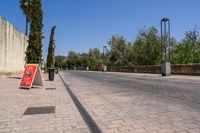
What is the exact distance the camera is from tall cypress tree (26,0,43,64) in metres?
24.4

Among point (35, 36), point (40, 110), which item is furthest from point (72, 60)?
point (40, 110)

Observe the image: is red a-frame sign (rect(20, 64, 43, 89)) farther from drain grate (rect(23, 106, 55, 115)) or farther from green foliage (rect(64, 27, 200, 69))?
green foliage (rect(64, 27, 200, 69))

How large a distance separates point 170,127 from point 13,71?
2648 centimetres

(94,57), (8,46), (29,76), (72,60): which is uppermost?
(94,57)

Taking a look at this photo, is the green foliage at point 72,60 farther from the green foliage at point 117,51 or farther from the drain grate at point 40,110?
the drain grate at point 40,110

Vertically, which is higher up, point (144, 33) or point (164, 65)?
point (144, 33)

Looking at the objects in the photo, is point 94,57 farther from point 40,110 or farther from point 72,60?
point 40,110

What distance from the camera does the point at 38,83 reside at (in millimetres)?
15281

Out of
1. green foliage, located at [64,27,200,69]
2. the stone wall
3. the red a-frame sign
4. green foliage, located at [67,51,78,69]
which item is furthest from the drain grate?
green foliage, located at [67,51,78,69]

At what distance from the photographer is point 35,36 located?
2464cm


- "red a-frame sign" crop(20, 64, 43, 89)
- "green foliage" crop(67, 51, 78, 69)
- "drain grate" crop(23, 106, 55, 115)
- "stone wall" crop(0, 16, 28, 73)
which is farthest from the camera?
"green foliage" crop(67, 51, 78, 69)

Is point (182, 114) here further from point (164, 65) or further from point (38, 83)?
point (164, 65)

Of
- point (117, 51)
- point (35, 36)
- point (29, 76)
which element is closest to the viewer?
point (29, 76)

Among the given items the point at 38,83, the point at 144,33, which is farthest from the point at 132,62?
the point at 38,83
